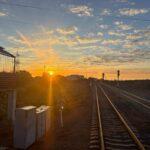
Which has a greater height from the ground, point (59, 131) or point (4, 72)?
point (4, 72)

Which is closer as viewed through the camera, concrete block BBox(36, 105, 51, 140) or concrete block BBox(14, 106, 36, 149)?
concrete block BBox(14, 106, 36, 149)

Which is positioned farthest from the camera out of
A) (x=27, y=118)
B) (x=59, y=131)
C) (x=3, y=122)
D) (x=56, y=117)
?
(x=56, y=117)

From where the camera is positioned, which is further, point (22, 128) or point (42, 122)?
point (42, 122)

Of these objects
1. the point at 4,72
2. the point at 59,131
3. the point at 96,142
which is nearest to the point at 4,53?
the point at 4,72

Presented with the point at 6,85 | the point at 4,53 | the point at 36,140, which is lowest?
the point at 36,140

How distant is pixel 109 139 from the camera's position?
1327cm

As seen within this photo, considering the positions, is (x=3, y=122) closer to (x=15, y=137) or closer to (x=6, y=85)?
(x=6, y=85)

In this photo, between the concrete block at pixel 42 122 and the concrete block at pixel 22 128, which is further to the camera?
the concrete block at pixel 42 122

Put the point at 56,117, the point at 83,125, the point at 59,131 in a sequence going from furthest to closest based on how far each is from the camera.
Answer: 1. the point at 56,117
2. the point at 83,125
3. the point at 59,131

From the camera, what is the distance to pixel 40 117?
14.4m

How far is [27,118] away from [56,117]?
33.7 ft

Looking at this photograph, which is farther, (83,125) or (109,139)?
(83,125)

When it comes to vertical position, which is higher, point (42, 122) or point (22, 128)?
point (22, 128)

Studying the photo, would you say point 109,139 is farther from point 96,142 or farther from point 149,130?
point 149,130
